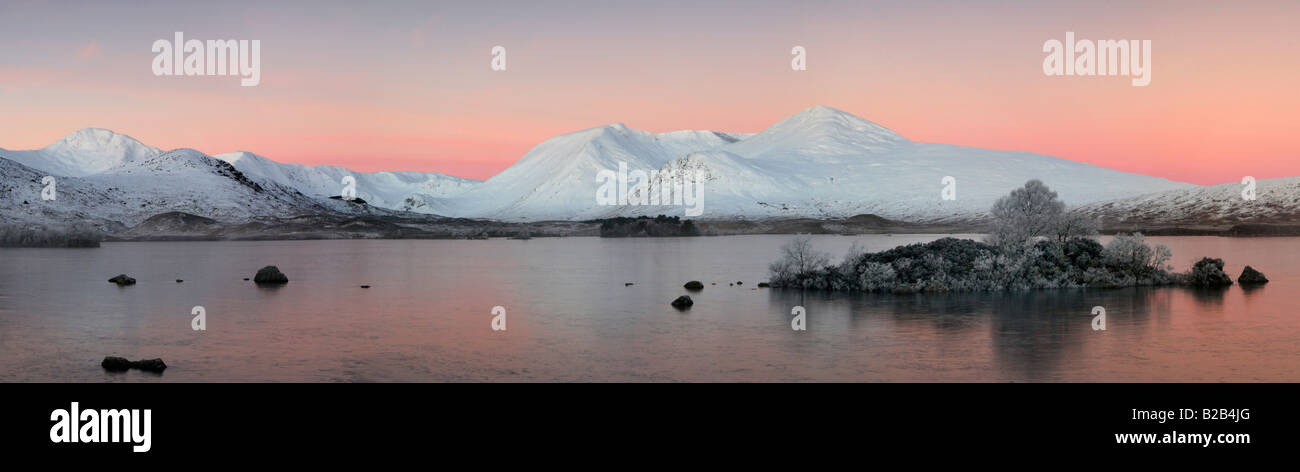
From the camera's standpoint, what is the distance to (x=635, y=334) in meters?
21.7

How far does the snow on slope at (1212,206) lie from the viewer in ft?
468

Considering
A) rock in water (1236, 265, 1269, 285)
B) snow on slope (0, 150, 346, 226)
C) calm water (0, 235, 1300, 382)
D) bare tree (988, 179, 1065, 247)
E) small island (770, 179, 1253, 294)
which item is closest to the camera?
calm water (0, 235, 1300, 382)

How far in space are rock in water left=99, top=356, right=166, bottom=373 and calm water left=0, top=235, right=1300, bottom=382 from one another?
0.80 feet

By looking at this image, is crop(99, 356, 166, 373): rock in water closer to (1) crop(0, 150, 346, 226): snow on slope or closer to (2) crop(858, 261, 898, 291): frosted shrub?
(2) crop(858, 261, 898, 291): frosted shrub

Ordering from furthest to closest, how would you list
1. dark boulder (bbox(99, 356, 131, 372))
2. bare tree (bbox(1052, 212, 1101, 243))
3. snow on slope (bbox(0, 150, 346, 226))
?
1. snow on slope (bbox(0, 150, 346, 226))
2. bare tree (bbox(1052, 212, 1101, 243))
3. dark boulder (bbox(99, 356, 131, 372))

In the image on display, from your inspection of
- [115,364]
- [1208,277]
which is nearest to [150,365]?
[115,364]

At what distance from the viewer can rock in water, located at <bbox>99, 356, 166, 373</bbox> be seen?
17.0 m

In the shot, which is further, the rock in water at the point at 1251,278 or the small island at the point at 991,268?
the rock in water at the point at 1251,278

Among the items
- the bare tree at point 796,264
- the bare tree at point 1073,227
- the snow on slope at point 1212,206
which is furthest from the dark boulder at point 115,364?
the snow on slope at point 1212,206

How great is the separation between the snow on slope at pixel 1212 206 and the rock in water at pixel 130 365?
15045 cm

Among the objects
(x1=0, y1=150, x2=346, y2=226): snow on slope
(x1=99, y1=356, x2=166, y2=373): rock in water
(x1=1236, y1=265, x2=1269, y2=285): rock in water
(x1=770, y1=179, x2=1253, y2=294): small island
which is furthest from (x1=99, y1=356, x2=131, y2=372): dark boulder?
(x1=0, y1=150, x2=346, y2=226): snow on slope

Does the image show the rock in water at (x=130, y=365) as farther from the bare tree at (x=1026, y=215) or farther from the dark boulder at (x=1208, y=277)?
the dark boulder at (x=1208, y=277)

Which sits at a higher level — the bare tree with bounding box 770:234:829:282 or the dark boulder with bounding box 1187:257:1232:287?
the bare tree with bounding box 770:234:829:282
